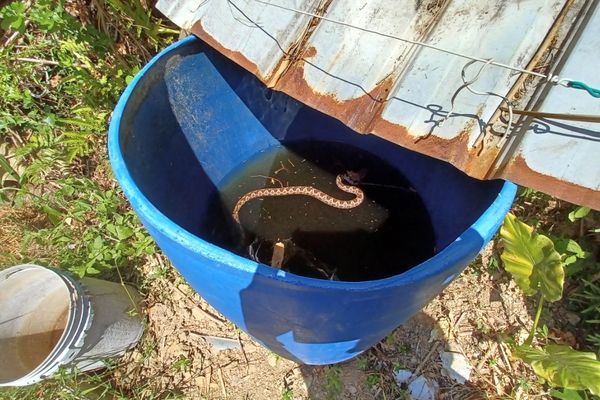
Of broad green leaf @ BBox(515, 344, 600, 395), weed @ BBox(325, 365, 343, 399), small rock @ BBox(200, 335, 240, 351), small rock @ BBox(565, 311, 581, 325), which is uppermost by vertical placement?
small rock @ BBox(565, 311, 581, 325)

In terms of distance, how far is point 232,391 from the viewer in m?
1.88

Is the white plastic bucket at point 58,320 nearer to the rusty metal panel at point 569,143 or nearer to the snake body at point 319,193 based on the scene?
the snake body at point 319,193

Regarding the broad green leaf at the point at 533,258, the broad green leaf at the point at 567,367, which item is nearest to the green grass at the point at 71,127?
the broad green leaf at the point at 533,258

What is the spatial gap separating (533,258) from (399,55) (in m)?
0.76

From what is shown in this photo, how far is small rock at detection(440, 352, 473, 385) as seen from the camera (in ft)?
6.08

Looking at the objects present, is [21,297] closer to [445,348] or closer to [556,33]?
[445,348]

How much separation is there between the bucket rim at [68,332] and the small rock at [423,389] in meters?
1.18

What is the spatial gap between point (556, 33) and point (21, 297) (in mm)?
1924

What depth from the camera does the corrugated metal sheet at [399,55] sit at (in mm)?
1192

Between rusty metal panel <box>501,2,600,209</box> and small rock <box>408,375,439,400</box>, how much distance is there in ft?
3.28

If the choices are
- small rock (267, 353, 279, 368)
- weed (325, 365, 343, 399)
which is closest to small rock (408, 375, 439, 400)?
weed (325, 365, 343, 399)

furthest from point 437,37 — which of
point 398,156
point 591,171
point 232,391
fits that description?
point 232,391

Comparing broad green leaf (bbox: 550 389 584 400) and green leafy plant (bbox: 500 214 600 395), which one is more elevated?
green leafy plant (bbox: 500 214 600 395)

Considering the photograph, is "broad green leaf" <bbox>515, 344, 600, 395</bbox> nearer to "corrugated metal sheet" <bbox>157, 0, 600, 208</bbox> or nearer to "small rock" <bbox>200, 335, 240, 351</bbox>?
"corrugated metal sheet" <bbox>157, 0, 600, 208</bbox>
